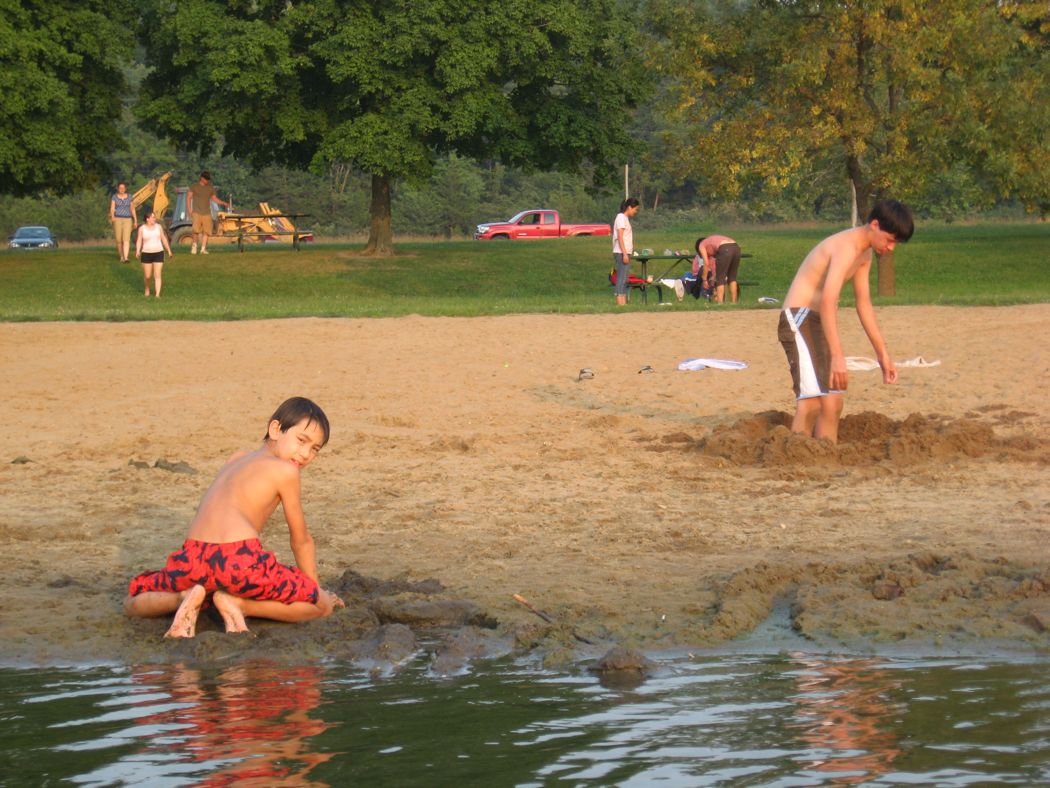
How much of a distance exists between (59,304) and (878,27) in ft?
49.0

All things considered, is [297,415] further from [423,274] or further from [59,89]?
[423,274]

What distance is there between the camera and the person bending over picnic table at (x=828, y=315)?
9141 mm

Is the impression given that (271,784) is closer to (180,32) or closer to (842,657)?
(842,657)

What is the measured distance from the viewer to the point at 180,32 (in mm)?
31203

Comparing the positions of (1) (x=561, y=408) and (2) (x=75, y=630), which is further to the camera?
(1) (x=561, y=408)

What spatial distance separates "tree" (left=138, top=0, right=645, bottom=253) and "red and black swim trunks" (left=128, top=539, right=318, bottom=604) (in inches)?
992

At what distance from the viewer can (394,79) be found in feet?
105

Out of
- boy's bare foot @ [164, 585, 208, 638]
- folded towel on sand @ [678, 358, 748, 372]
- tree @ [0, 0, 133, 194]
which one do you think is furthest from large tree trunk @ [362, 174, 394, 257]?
boy's bare foot @ [164, 585, 208, 638]

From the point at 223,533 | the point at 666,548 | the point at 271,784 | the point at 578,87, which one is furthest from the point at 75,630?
the point at 578,87

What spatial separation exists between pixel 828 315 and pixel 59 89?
2359 centimetres

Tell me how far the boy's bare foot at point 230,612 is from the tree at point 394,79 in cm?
2526

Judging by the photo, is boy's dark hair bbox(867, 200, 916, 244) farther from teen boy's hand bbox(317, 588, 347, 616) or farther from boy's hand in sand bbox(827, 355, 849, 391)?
teen boy's hand bbox(317, 588, 347, 616)

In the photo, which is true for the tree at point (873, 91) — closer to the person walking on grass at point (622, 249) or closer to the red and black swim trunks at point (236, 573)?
the person walking on grass at point (622, 249)

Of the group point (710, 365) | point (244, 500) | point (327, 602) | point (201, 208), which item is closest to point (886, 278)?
point (710, 365)
